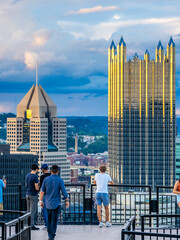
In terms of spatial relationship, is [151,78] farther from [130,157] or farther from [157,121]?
[130,157]

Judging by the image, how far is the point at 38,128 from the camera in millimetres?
180875

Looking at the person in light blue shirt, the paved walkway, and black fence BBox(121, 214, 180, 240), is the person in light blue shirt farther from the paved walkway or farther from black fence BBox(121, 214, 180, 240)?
black fence BBox(121, 214, 180, 240)

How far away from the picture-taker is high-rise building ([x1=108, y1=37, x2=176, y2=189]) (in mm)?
133125

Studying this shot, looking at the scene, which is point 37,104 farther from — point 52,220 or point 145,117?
point 52,220

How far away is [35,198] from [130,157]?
12239 centimetres

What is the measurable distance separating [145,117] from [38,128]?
5519 cm

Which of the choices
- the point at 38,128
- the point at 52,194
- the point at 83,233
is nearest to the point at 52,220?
the point at 52,194

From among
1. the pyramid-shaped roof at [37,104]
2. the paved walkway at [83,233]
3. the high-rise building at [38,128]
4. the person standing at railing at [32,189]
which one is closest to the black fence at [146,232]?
the paved walkway at [83,233]

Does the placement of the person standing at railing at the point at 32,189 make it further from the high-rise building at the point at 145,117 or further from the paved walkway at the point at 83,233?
the high-rise building at the point at 145,117

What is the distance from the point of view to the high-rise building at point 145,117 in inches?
5241

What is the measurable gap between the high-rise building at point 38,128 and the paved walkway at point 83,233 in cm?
16230

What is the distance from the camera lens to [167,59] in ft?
438

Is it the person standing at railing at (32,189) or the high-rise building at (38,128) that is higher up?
the high-rise building at (38,128)

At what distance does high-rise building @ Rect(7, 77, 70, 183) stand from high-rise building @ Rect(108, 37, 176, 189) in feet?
146
